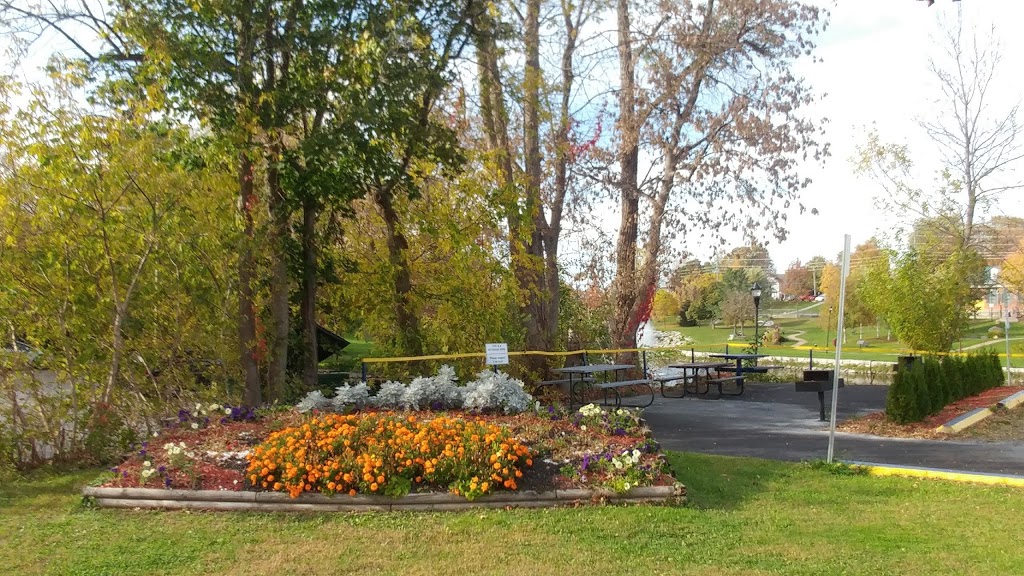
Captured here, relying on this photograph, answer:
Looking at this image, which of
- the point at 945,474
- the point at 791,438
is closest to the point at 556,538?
the point at 945,474

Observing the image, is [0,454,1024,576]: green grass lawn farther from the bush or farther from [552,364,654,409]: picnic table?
[552,364,654,409]: picnic table

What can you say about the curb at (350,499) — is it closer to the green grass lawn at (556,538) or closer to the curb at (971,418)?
the green grass lawn at (556,538)

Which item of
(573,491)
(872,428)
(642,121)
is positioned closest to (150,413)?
(573,491)

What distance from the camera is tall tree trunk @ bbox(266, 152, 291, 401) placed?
10.3 metres

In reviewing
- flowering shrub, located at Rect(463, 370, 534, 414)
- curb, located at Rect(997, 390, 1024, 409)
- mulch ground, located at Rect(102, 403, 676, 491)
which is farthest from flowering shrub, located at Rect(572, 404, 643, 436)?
curb, located at Rect(997, 390, 1024, 409)

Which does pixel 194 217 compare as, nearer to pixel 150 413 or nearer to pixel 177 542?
pixel 150 413

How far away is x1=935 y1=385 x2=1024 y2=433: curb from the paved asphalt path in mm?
878

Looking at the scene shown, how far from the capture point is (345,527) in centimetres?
568

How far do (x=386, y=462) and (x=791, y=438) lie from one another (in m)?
6.43

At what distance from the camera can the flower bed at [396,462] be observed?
618 cm

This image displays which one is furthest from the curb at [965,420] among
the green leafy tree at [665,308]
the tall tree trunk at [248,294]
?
the green leafy tree at [665,308]

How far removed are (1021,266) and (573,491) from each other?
3937 centimetres

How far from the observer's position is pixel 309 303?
1174 cm

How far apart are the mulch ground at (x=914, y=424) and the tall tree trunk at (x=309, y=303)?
26.1 ft
